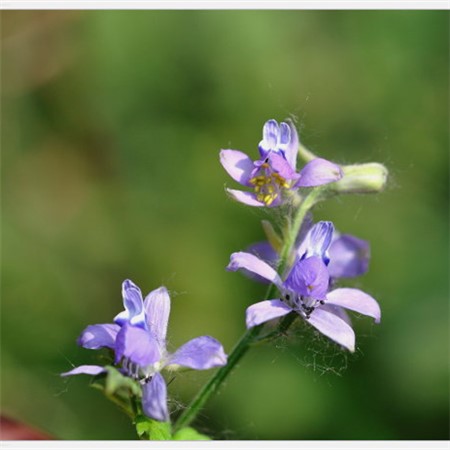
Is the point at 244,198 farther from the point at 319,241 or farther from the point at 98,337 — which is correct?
the point at 98,337

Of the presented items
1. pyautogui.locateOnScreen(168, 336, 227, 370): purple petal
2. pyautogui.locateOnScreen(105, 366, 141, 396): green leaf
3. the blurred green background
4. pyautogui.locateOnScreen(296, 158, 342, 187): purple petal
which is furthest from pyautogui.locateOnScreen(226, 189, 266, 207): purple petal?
the blurred green background

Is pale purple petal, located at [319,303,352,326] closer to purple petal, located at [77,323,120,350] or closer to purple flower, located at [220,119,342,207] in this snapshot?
purple flower, located at [220,119,342,207]

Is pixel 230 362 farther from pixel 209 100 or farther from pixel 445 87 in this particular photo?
pixel 445 87

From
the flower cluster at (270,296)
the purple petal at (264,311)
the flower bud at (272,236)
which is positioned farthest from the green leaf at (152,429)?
the flower bud at (272,236)

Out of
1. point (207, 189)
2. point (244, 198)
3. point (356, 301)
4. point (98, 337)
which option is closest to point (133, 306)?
point (98, 337)

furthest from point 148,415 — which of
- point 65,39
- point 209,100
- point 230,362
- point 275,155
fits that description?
point 65,39

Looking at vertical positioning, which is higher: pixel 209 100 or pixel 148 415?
pixel 209 100
